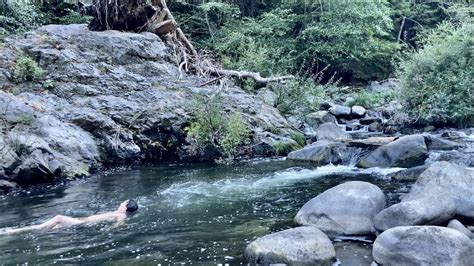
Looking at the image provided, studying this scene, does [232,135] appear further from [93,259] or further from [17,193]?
[93,259]

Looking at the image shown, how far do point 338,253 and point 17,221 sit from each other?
5.11m

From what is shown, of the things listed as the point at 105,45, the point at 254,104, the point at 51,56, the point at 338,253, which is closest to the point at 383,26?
the point at 254,104

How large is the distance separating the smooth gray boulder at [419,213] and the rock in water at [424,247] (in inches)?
22.2

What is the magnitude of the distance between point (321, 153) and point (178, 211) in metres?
5.58

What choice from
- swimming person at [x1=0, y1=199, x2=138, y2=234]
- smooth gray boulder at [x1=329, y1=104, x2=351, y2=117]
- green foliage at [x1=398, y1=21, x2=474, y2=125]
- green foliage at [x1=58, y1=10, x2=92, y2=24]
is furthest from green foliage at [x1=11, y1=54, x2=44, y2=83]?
green foliage at [x1=398, y1=21, x2=474, y2=125]

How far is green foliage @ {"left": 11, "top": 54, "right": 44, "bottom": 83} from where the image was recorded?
1352 cm

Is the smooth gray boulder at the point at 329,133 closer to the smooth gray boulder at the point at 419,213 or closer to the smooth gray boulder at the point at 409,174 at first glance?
the smooth gray boulder at the point at 409,174

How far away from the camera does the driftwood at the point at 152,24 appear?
58.0ft

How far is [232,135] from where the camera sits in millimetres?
12789

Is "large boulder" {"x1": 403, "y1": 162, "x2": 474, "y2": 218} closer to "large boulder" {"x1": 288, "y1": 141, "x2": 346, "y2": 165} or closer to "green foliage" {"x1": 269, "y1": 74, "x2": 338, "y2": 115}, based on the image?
"large boulder" {"x1": 288, "y1": 141, "x2": 346, "y2": 165}

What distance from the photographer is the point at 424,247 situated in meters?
4.86

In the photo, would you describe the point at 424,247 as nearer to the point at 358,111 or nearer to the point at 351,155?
the point at 351,155

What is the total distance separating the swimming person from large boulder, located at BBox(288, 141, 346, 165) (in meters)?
5.88

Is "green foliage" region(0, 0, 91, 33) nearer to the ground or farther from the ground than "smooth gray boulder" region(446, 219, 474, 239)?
farther from the ground
